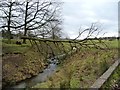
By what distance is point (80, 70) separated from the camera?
13.5 metres

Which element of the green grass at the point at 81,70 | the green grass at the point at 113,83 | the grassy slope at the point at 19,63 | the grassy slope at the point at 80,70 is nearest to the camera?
the green grass at the point at 113,83

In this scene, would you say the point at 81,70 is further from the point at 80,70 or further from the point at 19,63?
the point at 19,63

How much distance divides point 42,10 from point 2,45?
6.62m

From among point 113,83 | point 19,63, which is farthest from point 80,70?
point 19,63

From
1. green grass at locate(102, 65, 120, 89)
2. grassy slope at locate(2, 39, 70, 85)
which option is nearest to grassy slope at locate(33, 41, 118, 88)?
green grass at locate(102, 65, 120, 89)

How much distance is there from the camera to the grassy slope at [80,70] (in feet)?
29.7

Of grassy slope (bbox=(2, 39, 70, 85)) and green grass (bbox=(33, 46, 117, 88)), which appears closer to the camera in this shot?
green grass (bbox=(33, 46, 117, 88))

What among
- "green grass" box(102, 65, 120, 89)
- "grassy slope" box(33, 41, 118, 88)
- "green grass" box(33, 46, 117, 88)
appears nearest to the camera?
"green grass" box(102, 65, 120, 89)

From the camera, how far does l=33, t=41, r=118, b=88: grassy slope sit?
29.7 feet

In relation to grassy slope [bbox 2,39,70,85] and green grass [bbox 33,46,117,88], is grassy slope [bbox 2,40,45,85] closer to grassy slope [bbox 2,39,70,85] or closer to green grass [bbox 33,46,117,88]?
grassy slope [bbox 2,39,70,85]

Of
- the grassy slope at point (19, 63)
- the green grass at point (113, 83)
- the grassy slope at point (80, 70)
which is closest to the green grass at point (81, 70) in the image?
the grassy slope at point (80, 70)

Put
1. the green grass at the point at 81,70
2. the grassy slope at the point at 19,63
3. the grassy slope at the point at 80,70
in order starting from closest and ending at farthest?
1. the grassy slope at the point at 80,70
2. the green grass at the point at 81,70
3. the grassy slope at the point at 19,63

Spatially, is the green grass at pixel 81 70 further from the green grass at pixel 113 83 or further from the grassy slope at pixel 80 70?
the green grass at pixel 113 83

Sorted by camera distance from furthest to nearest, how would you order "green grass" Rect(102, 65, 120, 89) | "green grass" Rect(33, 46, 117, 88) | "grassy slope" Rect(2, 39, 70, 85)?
"grassy slope" Rect(2, 39, 70, 85), "green grass" Rect(33, 46, 117, 88), "green grass" Rect(102, 65, 120, 89)
